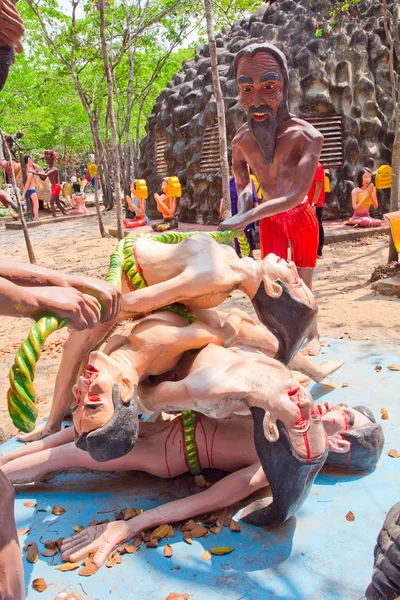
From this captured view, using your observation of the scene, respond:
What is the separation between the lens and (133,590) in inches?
77.8

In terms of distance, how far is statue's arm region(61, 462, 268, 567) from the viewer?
2146mm

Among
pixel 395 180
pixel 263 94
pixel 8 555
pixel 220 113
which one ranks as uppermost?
pixel 220 113

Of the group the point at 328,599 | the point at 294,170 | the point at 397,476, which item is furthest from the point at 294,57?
the point at 328,599

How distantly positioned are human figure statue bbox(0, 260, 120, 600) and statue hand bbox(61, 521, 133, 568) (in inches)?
23.3

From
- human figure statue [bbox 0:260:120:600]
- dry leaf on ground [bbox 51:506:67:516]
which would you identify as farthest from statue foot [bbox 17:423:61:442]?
human figure statue [bbox 0:260:120:600]

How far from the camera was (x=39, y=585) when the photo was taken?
200cm

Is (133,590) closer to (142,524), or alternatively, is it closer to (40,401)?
(142,524)

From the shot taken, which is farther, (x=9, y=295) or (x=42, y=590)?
(x=42, y=590)

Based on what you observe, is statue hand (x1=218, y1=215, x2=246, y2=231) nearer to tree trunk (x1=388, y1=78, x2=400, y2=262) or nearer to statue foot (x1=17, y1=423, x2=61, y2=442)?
statue foot (x1=17, y1=423, x2=61, y2=442)

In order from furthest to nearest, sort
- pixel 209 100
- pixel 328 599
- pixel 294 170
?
pixel 209 100 < pixel 294 170 < pixel 328 599

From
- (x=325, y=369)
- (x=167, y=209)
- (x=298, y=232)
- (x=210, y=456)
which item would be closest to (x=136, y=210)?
(x=167, y=209)

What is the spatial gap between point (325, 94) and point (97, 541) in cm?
1114

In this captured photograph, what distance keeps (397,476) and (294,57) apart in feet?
35.9

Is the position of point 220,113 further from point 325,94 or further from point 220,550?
point 220,550
